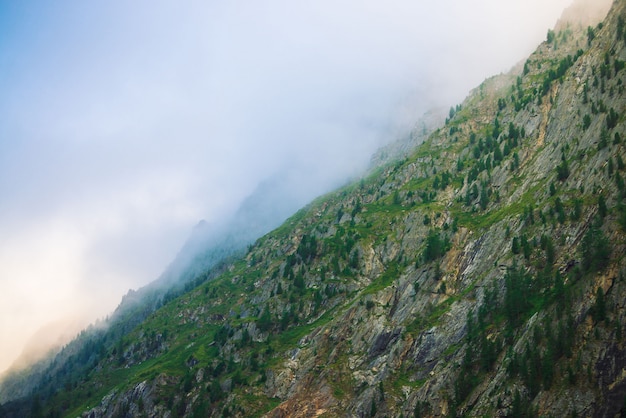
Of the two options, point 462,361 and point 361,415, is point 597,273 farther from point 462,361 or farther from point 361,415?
point 361,415

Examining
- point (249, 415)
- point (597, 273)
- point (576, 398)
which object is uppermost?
point (249, 415)

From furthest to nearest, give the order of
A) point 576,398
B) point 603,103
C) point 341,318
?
point 341,318
point 603,103
point 576,398

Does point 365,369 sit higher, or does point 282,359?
point 282,359

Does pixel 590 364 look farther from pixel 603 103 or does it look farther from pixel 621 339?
pixel 603 103

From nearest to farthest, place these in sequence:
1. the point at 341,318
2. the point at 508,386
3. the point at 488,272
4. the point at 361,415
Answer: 1. the point at 508,386
2. the point at 361,415
3. the point at 488,272
4. the point at 341,318

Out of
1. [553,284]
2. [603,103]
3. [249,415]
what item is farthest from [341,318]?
[603,103]

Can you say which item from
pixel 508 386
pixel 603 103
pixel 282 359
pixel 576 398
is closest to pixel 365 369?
pixel 282 359

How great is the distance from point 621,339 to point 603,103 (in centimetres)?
9755

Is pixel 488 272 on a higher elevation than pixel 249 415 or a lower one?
lower

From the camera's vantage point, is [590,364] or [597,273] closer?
[590,364]

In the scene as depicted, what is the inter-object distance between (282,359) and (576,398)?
112 meters

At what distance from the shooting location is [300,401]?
14912 cm

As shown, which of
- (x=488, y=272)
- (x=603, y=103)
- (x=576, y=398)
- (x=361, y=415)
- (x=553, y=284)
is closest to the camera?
(x=576, y=398)

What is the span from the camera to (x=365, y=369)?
149 m
